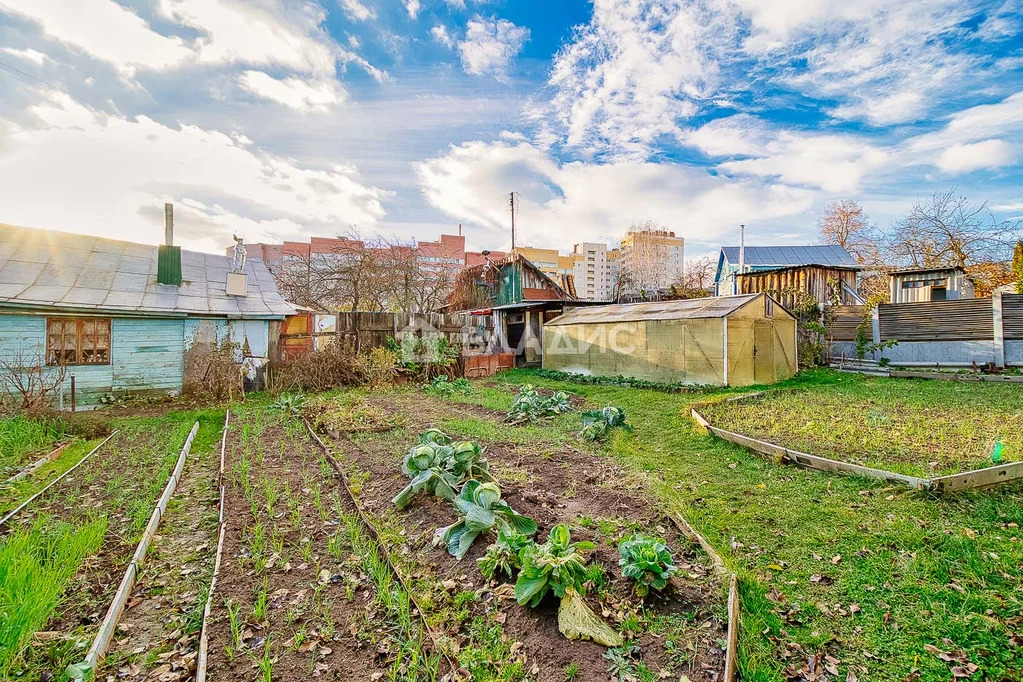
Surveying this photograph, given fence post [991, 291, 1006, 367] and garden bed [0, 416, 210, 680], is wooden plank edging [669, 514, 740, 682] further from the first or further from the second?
fence post [991, 291, 1006, 367]

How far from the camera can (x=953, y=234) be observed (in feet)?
67.8

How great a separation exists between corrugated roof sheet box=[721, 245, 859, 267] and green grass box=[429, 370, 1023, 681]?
897 inches

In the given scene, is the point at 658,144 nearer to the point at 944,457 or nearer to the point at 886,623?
the point at 944,457

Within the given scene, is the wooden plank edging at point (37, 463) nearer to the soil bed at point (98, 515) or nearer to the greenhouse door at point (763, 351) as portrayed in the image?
the soil bed at point (98, 515)

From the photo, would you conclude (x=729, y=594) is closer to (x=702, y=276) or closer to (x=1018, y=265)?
(x=1018, y=265)

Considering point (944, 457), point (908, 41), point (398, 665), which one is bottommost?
point (398, 665)

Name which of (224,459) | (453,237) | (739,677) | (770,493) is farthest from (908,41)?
(453,237)

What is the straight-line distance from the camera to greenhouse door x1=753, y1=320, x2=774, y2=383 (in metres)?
11.7

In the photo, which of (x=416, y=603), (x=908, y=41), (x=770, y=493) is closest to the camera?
(x=416, y=603)

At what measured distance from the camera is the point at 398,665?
2367mm

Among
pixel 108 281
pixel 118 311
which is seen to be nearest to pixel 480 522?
pixel 118 311

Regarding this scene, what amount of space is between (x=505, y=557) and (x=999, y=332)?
16744mm

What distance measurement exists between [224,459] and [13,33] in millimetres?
8058

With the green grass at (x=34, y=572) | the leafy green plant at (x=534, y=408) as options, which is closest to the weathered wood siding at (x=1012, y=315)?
the leafy green plant at (x=534, y=408)
